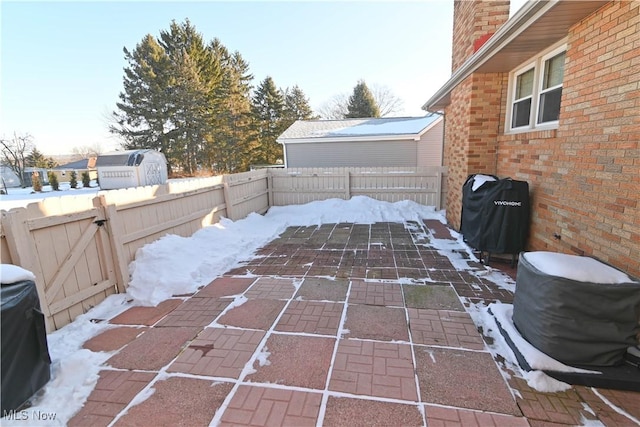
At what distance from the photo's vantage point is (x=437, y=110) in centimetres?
864

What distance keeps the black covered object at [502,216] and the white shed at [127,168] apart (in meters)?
16.8

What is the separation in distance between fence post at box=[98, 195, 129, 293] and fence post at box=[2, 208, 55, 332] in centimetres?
82

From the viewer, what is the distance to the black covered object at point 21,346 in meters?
1.85

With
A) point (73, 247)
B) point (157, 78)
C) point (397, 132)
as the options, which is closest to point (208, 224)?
point (73, 247)

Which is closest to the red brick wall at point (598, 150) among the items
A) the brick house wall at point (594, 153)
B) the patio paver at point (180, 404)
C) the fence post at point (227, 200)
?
the brick house wall at point (594, 153)

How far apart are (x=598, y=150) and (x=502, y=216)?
1.50 m

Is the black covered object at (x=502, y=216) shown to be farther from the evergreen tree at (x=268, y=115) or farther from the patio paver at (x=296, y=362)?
the evergreen tree at (x=268, y=115)

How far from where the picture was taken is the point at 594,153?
2.91 metres

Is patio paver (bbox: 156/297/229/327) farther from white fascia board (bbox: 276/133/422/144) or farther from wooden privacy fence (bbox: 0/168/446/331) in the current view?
white fascia board (bbox: 276/133/422/144)

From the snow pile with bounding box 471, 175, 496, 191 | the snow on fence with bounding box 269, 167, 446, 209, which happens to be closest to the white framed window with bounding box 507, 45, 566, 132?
the snow pile with bounding box 471, 175, 496, 191

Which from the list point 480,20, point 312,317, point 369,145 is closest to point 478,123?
point 480,20

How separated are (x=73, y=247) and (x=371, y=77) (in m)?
33.2

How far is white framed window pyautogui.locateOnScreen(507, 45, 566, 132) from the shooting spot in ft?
12.7

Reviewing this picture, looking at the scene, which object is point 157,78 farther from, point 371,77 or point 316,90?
point 371,77
